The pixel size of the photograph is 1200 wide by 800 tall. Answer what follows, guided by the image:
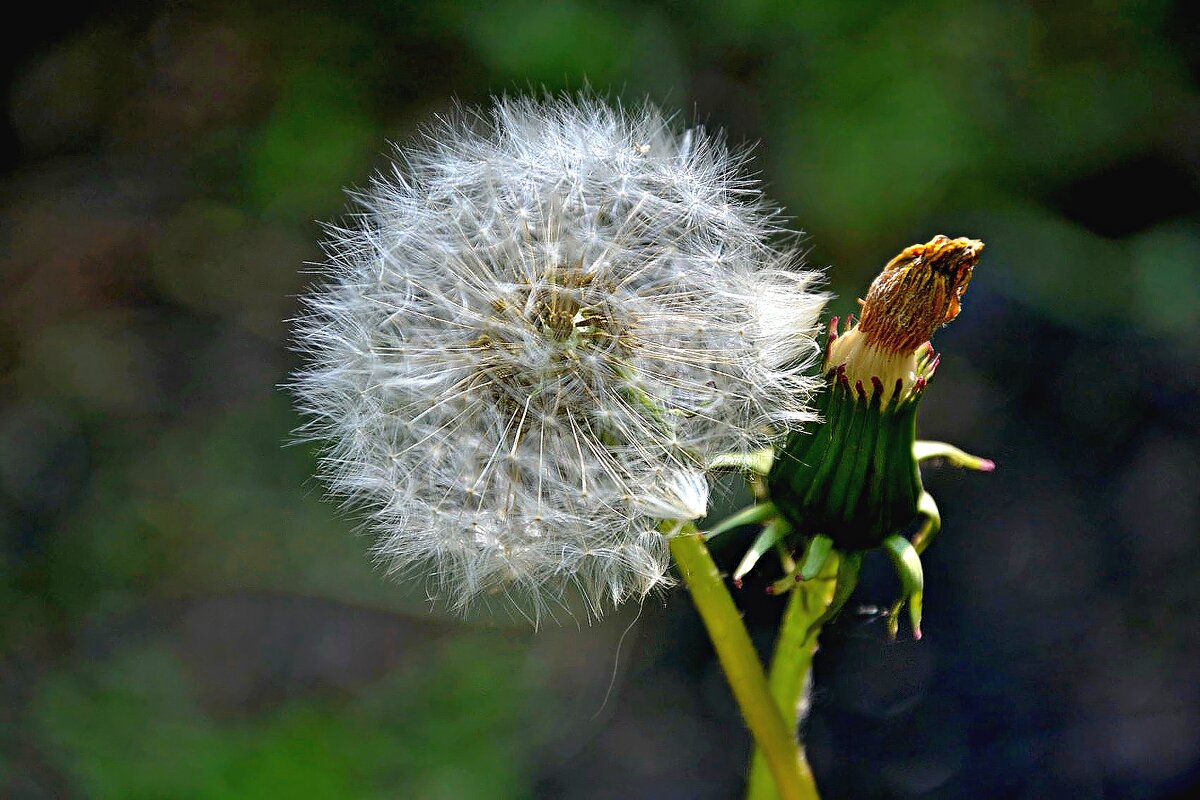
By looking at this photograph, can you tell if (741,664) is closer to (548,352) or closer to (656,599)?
(548,352)

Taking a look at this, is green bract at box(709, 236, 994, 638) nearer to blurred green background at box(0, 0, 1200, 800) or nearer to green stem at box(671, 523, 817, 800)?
green stem at box(671, 523, 817, 800)

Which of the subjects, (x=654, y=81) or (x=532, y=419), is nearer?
(x=532, y=419)

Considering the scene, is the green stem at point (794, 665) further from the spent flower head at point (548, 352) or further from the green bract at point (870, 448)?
the spent flower head at point (548, 352)

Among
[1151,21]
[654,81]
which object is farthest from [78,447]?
[1151,21]

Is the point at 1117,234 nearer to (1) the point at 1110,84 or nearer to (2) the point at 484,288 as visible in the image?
(1) the point at 1110,84

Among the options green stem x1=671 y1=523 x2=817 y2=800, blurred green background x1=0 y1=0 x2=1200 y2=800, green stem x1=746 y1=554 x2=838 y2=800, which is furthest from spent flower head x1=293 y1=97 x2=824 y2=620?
blurred green background x1=0 y1=0 x2=1200 y2=800
